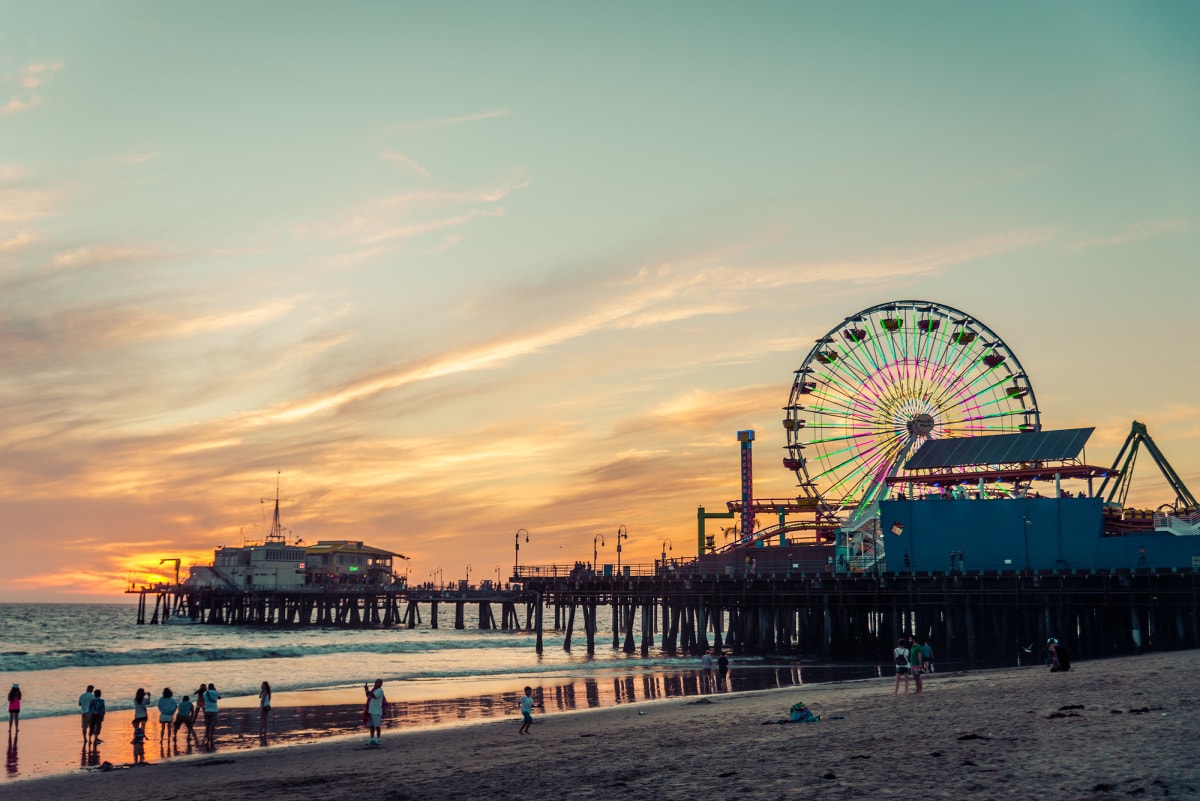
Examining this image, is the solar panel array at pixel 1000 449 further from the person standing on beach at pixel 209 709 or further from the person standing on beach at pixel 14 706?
the person standing on beach at pixel 14 706

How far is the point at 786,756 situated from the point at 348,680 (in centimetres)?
4074

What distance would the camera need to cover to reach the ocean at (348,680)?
34.8 m

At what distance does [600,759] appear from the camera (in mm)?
21531

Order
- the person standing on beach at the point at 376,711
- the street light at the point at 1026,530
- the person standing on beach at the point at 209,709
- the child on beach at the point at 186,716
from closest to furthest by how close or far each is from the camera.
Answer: the person standing on beach at the point at 376,711 < the child on beach at the point at 186,716 < the person standing on beach at the point at 209,709 < the street light at the point at 1026,530

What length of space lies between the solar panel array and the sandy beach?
32.5 meters

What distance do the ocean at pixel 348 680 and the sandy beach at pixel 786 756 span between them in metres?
4.75

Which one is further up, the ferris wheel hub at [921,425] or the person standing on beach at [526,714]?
the ferris wheel hub at [921,425]

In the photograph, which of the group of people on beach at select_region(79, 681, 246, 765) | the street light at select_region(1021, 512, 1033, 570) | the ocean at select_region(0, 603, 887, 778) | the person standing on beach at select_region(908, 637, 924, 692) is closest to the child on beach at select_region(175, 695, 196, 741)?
the group of people on beach at select_region(79, 681, 246, 765)

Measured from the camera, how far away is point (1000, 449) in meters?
65.3

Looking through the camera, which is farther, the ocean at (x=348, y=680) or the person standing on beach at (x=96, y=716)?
the ocean at (x=348, y=680)

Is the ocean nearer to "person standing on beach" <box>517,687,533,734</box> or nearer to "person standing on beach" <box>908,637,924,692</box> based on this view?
"person standing on beach" <box>517,687,533,734</box>

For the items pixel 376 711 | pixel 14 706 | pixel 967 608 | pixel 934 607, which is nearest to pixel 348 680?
pixel 14 706

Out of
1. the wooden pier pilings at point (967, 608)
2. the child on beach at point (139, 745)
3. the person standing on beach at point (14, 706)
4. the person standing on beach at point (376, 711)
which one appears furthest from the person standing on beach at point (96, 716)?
the wooden pier pilings at point (967, 608)

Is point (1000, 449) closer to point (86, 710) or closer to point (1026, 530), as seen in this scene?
point (1026, 530)
